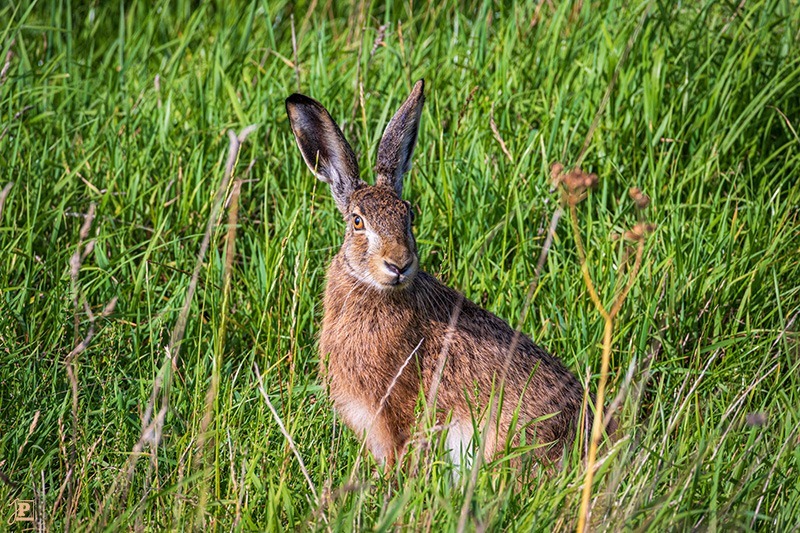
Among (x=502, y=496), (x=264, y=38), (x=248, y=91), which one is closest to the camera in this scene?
(x=502, y=496)

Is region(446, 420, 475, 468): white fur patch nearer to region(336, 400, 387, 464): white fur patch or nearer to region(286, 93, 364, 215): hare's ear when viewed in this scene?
region(336, 400, 387, 464): white fur patch

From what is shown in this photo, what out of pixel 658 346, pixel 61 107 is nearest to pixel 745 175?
pixel 658 346

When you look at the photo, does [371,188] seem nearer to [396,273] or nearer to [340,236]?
[396,273]

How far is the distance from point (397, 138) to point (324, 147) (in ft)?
0.95

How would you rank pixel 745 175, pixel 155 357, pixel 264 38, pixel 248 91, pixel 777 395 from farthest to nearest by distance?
pixel 264 38 → pixel 248 91 → pixel 745 175 → pixel 155 357 → pixel 777 395

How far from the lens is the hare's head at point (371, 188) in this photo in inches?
156

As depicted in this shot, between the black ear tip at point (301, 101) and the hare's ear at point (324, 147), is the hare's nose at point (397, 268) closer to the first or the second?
the hare's ear at point (324, 147)

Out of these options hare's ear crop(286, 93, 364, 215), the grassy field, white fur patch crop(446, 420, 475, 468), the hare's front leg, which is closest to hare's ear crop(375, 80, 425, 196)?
hare's ear crop(286, 93, 364, 215)

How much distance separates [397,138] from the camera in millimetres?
4359

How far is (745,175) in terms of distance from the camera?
5355mm

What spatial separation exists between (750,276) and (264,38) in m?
3.20

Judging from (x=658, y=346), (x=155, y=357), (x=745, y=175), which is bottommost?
(x=155, y=357)

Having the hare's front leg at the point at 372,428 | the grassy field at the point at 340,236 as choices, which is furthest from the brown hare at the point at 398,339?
the grassy field at the point at 340,236

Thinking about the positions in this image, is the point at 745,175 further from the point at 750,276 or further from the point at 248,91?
the point at 248,91
